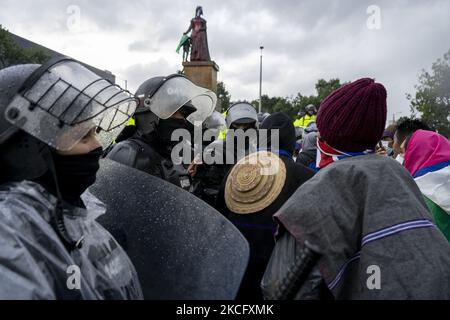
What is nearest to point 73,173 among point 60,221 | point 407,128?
point 60,221

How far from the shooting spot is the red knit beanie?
155 centimetres

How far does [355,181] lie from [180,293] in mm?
787

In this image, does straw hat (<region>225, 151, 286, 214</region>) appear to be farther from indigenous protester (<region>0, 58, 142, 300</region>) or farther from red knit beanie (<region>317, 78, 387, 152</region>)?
indigenous protester (<region>0, 58, 142, 300</region>)

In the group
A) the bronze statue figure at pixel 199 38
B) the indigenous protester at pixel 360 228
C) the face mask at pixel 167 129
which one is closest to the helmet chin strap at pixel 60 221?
the indigenous protester at pixel 360 228

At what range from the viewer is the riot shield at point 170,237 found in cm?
Answer: 121

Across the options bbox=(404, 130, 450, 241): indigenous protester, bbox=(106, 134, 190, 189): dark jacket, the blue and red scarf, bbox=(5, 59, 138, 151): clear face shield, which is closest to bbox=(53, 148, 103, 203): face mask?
bbox=(5, 59, 138, 151): clear face shield

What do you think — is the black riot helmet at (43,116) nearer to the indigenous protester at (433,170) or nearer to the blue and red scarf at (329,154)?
the blue and red scarf at (329,154)

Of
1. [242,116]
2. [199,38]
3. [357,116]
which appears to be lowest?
[242,116]

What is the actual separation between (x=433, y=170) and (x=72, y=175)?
8.54 feet

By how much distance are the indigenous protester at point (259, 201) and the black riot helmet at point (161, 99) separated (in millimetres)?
1003

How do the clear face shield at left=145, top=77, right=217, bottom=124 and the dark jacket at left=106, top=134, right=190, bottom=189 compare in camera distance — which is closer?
the dark jacket at left=106, top=134, right=190, bottom=189

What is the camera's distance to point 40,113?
121cm

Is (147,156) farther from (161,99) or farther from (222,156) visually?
(222,156)
